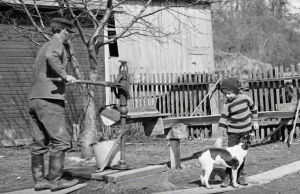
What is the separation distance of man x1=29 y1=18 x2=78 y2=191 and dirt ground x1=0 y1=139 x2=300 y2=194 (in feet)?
1.82

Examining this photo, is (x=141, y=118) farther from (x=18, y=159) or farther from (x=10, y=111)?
(x=10, y=111)

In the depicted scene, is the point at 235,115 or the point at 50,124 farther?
the point at 235,115

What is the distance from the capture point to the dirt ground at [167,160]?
18.2 feet

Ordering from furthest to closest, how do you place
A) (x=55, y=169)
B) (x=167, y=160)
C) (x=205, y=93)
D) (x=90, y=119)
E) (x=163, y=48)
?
(x=163, y=48)
(x=205, y=93)
(x=90, y=119)
(x=167, y=160)
(x=55, y=169)

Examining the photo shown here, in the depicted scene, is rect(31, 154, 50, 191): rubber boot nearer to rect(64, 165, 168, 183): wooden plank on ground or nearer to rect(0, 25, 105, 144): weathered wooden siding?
rect(64, 165, 168, 183): wooden plank on ground

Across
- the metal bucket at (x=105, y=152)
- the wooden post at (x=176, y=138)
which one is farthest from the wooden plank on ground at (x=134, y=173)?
the wooden post at (x=176, y=138)

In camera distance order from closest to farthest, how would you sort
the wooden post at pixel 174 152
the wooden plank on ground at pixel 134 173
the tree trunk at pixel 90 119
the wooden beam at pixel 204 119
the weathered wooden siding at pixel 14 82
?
the wooden plank on ground at pixel 134 173
the wooden post at pixel 174 152
the wooden beam at pixel 204 119
the tree trunk at pixel 90 119
the weathered wooden siding at pixel 14 82

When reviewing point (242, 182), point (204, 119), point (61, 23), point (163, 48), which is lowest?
point (242, 182)

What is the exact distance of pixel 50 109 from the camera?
472 centimetres

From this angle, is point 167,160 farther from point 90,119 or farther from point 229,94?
point 229,94

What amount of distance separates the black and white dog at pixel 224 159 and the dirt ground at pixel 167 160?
0.33 m

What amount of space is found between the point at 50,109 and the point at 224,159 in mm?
2333

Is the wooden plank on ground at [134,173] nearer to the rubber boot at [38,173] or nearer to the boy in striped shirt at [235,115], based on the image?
the rubber boot at [38,173]

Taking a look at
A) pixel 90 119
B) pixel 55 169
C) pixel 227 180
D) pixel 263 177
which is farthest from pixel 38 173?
pixel 90 119
